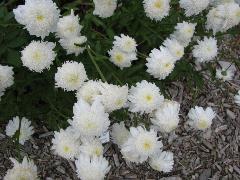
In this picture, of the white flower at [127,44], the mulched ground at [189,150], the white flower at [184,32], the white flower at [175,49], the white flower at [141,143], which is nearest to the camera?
the white flower at [141,143]

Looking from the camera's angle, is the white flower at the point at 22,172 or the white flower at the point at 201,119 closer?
the white flower at the point at 22,172

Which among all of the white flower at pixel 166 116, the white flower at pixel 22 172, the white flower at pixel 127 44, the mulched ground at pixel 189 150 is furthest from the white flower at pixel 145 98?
the mulched ground at pixel 189 150

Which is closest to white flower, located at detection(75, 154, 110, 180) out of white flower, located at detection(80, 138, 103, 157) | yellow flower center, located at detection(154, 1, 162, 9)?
white flower, located at detection(80, 138, 103, 157)

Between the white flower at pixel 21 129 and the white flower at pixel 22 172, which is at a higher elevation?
the white flower at pixel 21 129

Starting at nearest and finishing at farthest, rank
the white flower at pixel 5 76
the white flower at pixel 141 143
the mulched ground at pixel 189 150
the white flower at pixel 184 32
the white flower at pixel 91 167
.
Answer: the white flower at pixel 91 167 → the white flower at pixel 141 143 → the white flower at pixel 5 76 → the white flower at pixel 184 32 → the mulched ground at pixel 189 150

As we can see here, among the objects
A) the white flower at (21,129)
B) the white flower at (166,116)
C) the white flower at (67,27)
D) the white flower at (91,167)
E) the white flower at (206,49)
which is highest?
the white flower at (206,49)

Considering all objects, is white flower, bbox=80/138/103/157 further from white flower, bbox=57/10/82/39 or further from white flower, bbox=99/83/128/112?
white flower, bbox=57/10/82/39

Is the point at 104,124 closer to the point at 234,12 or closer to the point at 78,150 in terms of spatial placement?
the point at 78,150

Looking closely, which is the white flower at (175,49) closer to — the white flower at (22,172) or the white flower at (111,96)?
the white flower at (111,96)
